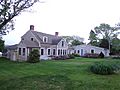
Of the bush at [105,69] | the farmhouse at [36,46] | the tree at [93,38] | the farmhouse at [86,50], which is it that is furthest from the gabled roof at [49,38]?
the tree at [93,38]

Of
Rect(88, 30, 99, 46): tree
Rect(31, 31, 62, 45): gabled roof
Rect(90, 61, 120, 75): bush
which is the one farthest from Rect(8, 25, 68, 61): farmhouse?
Rect(88, 30, 99, 46): tree

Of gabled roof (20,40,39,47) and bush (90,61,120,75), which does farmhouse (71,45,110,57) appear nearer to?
gabled roof (20,40,39,47)

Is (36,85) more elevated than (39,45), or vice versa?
(39,45)

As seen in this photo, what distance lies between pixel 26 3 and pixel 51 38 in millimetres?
34620

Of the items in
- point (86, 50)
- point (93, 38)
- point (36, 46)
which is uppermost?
point (93, 38)

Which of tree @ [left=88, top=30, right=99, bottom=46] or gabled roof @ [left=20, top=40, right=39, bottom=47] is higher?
tree @ [left=88, top=30, right=99, bottom=46]

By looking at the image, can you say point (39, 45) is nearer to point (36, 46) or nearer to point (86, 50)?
point (36, 46)

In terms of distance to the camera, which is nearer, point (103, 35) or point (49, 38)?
point (49, 38)

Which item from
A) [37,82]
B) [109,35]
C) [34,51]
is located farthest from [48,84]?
[109,35]

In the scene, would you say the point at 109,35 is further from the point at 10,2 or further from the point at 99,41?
the point at 10,2

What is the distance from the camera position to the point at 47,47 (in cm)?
4972

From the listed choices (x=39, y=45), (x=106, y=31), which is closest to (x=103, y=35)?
(x=106, y=31)

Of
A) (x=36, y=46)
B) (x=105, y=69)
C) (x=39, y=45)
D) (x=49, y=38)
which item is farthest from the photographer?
(x=49, y=38)

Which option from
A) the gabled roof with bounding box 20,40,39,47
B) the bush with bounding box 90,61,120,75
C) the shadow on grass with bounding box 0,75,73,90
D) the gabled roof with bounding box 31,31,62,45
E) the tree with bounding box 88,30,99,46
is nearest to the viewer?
the shadow on grass with bounding box 0,75,73,90
